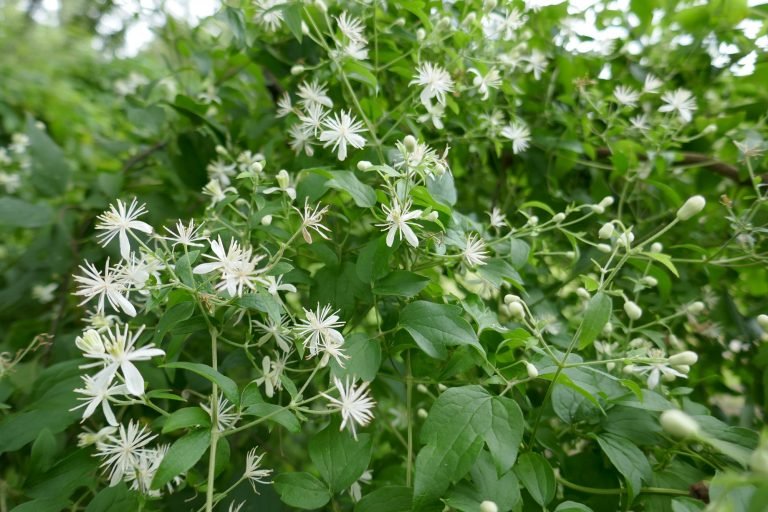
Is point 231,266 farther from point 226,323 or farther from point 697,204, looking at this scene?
point 697,204

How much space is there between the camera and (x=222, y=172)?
0.97m

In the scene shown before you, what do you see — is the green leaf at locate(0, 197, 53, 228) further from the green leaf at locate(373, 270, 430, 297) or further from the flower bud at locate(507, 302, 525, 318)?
the flower bud at locate(507, 302, 525, 318)

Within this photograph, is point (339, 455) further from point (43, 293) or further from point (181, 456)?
point (43, 293)

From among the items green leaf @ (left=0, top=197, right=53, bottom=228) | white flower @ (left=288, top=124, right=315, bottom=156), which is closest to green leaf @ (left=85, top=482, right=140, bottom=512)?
white flower @ (left=288, top=124, right=315, bottom=156)

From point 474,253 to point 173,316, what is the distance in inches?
14.2

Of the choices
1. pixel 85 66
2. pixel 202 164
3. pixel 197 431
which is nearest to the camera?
pixel 197 431

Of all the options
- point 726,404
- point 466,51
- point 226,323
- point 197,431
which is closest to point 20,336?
point 226,323

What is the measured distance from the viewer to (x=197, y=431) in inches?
21.7

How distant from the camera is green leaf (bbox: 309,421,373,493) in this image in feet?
1.99

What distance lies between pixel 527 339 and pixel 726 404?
42.8 inches

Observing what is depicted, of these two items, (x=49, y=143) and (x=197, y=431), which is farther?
(x=49, y=143)

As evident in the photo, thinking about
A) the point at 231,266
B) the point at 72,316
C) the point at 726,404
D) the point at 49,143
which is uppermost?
the point at 231,266

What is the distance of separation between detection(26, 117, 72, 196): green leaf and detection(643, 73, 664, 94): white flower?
1227 millimetres

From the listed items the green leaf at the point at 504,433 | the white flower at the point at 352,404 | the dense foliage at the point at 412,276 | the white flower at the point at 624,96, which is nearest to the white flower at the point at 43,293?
the dense foliage at the point at 412,276
